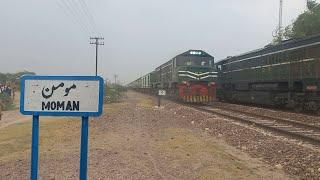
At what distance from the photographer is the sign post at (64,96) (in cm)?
520

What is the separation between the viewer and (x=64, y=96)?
5.21m

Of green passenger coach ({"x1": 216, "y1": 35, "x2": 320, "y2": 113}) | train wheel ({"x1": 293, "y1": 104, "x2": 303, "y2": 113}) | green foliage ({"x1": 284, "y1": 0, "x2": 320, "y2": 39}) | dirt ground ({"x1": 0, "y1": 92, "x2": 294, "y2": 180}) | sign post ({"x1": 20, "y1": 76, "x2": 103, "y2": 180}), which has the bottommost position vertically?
dirt ground ({"x1": 0, "y1": 92, "x2": 294, "y2": 180})

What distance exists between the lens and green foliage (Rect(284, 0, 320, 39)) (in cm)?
4564

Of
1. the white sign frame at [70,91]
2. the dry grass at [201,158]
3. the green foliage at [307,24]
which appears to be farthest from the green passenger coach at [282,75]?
the white sign frame at [70,91]

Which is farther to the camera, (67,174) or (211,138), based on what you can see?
(211,138)

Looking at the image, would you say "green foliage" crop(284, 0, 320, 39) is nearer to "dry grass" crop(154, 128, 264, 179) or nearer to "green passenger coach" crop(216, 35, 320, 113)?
"green passenger coach" crop(216, 35, 320, 113)

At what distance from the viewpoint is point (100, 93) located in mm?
5203

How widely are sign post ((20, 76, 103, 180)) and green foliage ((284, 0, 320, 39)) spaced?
41460 millimetres

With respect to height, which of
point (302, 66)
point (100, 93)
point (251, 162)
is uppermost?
point (302, 66)

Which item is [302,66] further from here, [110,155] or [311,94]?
[110,155]

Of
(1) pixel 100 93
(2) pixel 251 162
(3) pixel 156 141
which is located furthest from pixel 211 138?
(1) pixel 100 93

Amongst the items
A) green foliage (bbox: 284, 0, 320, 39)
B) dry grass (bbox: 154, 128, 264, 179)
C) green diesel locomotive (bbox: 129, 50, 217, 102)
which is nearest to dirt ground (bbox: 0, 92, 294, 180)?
dry grass (bbox: 154, 128, 264, 179)

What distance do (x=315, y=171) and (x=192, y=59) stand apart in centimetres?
2876

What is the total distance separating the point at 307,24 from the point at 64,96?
44353 millimetres
